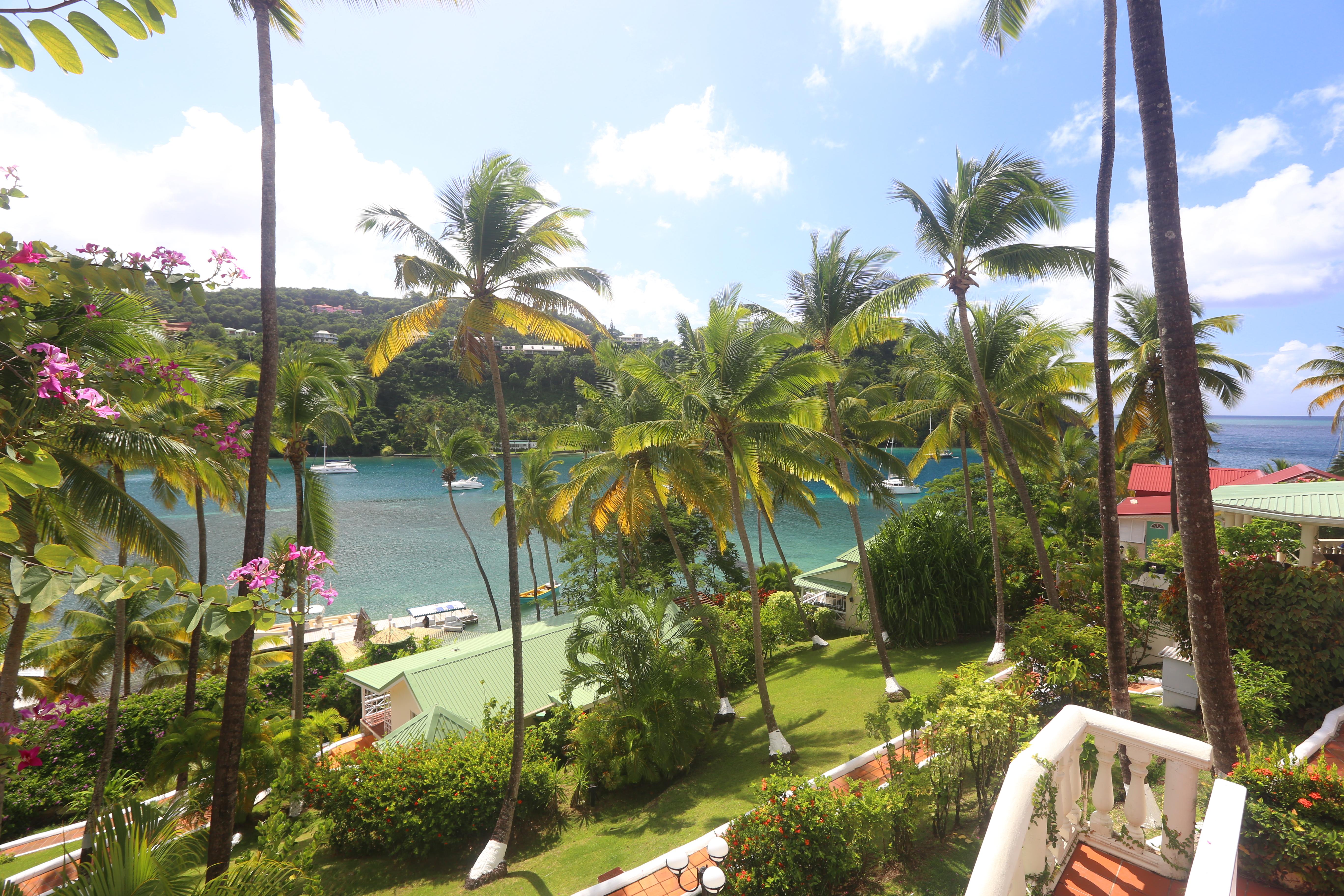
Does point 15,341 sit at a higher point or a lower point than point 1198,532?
higher

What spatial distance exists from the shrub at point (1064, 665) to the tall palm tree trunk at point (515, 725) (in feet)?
24.2

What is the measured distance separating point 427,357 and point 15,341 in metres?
86.0

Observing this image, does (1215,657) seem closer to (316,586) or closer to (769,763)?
(316,586)

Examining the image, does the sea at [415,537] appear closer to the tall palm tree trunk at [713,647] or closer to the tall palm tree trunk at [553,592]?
the tall palm tree trunk at [553,592]

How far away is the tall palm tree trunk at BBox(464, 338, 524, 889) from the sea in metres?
8.67

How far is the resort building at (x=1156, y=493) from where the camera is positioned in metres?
19.2

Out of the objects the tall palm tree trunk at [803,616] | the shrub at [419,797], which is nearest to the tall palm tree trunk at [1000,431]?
the tall palm tree trunk at [803,616]

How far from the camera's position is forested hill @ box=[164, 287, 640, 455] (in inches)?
2795

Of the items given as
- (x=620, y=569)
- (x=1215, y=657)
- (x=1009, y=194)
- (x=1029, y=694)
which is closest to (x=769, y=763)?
(x=1029, y=694)

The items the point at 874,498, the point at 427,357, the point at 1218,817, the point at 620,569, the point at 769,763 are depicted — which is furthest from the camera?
the point at 427,357

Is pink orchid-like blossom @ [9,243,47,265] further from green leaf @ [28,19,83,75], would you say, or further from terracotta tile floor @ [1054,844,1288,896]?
terracotta tile floor @ [1054,844,1288,896]

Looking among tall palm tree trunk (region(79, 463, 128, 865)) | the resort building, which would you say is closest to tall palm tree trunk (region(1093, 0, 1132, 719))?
the resort building

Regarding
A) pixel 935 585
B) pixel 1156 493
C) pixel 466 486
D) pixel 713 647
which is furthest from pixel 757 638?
pixel 466 486

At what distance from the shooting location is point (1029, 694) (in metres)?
7.26
